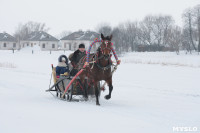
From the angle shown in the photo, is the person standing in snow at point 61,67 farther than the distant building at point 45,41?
No

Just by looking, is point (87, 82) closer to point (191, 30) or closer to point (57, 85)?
point (57, 85)

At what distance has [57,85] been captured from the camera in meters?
10.4

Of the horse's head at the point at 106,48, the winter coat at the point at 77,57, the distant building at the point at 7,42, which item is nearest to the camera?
the horse's head at the point at 106,48

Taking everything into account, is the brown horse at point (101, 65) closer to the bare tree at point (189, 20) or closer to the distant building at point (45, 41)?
the bare tree at point (189, 20)

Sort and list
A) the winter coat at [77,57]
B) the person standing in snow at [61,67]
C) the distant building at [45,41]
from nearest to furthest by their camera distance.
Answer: the person standing in snow at [61,67] < the winter coat at [77,57] < the distant building at [45,41]

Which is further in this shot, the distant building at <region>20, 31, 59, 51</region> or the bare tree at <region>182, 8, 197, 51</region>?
the distant building at <region>20, 31, 59, 51</region>

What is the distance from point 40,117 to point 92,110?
1845mm

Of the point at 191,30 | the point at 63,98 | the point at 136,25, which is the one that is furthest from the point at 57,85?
the point at 136,25

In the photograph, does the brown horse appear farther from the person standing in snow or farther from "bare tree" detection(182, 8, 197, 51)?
"bare tree" detection(182, 8, 197, 51)

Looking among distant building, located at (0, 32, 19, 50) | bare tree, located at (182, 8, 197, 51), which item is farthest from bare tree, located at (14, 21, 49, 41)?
bare tree, located at (182, 8, 197, 51)

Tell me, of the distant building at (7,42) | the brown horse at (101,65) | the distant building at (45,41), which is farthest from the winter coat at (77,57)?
the distant building at (7,42)

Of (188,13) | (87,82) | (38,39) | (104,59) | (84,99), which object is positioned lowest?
(84,99)

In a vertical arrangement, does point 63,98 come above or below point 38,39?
below

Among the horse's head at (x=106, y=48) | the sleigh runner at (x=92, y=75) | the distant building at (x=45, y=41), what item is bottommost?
the sleigh runner at (x=92, y=75)
